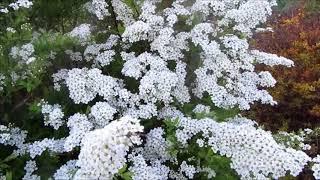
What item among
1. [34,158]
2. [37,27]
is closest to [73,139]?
[34,158]

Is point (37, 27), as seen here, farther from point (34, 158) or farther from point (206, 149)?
point (206, 149)

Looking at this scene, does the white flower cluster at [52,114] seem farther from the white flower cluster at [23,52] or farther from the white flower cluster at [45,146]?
the white flower cluster at [23,52]

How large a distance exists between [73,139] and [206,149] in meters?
1.05

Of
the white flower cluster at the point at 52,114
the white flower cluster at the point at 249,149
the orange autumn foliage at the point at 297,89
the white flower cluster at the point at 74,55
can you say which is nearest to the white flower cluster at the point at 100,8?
the white flower cluster at the point at 74,55

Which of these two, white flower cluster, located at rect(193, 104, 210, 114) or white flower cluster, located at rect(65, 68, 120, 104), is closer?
white flower cluster, located at rect(65, 68, 120, 104)

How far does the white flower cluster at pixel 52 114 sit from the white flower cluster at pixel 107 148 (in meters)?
0.93

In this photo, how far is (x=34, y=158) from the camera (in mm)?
4363

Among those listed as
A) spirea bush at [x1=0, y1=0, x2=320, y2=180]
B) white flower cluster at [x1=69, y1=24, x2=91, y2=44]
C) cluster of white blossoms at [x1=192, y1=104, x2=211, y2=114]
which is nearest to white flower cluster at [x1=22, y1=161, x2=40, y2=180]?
spirea bush at [x1=0, y1=0, x2=320, y2=180]

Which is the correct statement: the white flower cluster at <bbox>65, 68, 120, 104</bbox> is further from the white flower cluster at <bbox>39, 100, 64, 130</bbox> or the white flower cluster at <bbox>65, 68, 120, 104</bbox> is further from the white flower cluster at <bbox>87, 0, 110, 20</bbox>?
the white flower cluster at <bbox>87, 0, 110, 20</bbox>

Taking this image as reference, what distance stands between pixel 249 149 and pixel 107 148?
1122mm

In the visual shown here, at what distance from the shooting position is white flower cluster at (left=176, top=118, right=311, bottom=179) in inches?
143

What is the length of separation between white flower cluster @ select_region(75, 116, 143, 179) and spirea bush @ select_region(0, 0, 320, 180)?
1.43 feet

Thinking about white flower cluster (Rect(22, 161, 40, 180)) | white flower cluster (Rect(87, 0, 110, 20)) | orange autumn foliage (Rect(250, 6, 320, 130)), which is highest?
orange autumn foliage (Rect(250, 6, 320, 130))

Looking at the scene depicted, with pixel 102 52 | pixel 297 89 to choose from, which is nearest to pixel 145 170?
pixel 102 52
